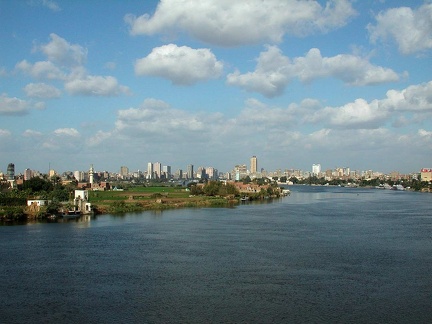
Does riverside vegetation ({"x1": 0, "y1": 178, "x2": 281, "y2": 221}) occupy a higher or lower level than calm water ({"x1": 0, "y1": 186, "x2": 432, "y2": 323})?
higher

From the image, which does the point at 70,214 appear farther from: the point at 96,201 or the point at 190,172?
the point at 190,172

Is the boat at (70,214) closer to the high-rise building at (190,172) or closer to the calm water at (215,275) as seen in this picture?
the calm water at (215,275)

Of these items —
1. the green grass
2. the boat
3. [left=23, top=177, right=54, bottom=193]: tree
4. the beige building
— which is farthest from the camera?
the beige building

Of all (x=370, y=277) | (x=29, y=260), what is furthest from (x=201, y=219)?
(x=370, y=277)

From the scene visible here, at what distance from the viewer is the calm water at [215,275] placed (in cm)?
767

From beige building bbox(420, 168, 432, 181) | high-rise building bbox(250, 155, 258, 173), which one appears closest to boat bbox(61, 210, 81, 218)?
beige building bbox(420, 168, 432, 181)

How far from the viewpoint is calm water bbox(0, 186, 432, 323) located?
767cm

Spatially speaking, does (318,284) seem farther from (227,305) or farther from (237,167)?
(237,167)

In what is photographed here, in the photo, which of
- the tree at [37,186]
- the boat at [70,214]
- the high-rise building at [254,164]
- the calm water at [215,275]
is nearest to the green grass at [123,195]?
the tree at [37,186]

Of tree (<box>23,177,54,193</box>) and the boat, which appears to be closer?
the boat

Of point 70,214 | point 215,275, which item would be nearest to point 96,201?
point 70,214

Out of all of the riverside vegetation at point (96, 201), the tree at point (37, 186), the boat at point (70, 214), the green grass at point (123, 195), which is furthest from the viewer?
the green grass at point (123, 195)

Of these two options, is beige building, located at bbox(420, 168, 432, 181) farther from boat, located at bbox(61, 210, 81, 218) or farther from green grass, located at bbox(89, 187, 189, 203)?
boat, located at bbox(61, 210, 81, 218)

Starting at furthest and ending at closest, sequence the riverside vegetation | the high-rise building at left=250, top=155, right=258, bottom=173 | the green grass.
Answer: the high-rise building at left=250, top=155, right=258, bottom=173 < the green grass < the riverside vegetation
